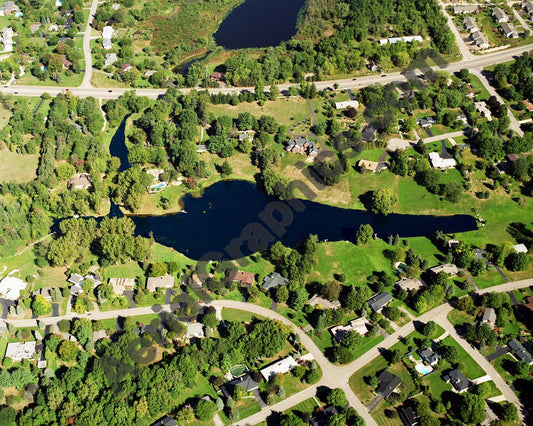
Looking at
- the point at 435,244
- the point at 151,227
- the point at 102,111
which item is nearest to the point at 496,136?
the point at 435,244

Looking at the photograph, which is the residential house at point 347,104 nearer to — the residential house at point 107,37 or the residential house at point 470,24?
the residential house at point 470,24

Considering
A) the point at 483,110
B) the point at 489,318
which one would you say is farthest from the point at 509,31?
the point at 489,318

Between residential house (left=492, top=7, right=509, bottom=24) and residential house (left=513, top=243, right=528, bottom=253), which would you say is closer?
residential house (left=513, top=243, right=528, bottom=253)

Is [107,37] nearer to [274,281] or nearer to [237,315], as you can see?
[274,281]

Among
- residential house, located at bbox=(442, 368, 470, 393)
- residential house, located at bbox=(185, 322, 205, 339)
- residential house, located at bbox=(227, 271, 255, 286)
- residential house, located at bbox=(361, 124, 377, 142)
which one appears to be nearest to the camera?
residential house, located at bbox=(442, 368, 470, 393)

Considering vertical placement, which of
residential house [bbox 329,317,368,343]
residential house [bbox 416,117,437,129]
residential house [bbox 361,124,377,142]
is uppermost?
residential house [bbox 416,117,437,129]

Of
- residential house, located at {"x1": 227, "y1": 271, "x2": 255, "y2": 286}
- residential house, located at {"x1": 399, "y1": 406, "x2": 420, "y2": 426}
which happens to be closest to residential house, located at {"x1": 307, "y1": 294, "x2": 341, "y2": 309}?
residential house, located at {"x1": 227, "y1": 271, "x2": 255, "y2": 286}

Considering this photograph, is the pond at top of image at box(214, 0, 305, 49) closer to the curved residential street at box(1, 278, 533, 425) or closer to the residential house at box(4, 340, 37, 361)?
the curved residential street at box(1, 278, 533, 425)
